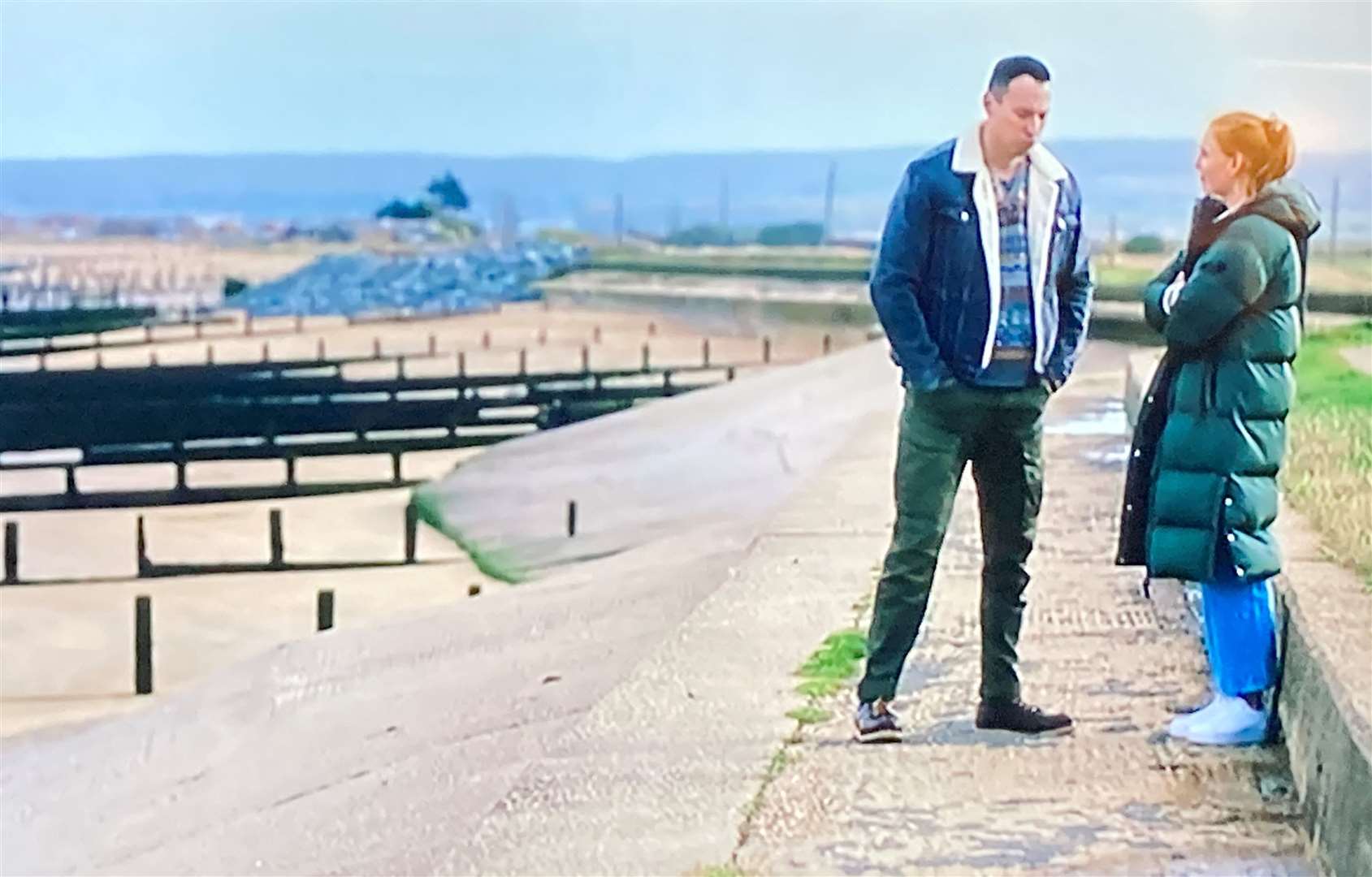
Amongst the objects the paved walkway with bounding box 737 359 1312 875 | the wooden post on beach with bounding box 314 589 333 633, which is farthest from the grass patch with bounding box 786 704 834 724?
the wooden post on beach with bounding box 314 589 333 633

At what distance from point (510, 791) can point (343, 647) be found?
16.2 ft

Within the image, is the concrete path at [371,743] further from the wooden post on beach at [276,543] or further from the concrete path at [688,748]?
the wooden post on beach at [276,543]

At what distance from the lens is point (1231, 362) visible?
4418 millimetres

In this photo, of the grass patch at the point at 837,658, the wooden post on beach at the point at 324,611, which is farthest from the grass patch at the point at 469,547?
the grass patch at the point at 837,658

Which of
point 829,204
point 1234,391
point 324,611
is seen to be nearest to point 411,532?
point 324,611

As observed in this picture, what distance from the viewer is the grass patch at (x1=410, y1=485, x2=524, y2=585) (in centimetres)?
1370

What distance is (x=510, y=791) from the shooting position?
16.2 feet

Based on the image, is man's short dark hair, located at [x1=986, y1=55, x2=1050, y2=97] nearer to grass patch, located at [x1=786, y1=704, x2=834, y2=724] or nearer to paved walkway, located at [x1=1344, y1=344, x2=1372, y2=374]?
grass patch, located at [x1=786, y1=704, x2=834, y2=724]

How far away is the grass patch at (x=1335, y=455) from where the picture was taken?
5281mm

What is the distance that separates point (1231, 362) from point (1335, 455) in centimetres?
205

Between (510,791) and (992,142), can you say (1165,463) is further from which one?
(510,791)

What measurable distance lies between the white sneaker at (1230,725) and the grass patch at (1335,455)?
1.33ft

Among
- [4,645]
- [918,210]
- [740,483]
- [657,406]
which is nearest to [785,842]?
[918,210]

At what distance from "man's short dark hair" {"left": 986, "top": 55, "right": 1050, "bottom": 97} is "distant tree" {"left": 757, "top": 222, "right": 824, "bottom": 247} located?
9.93 metres
